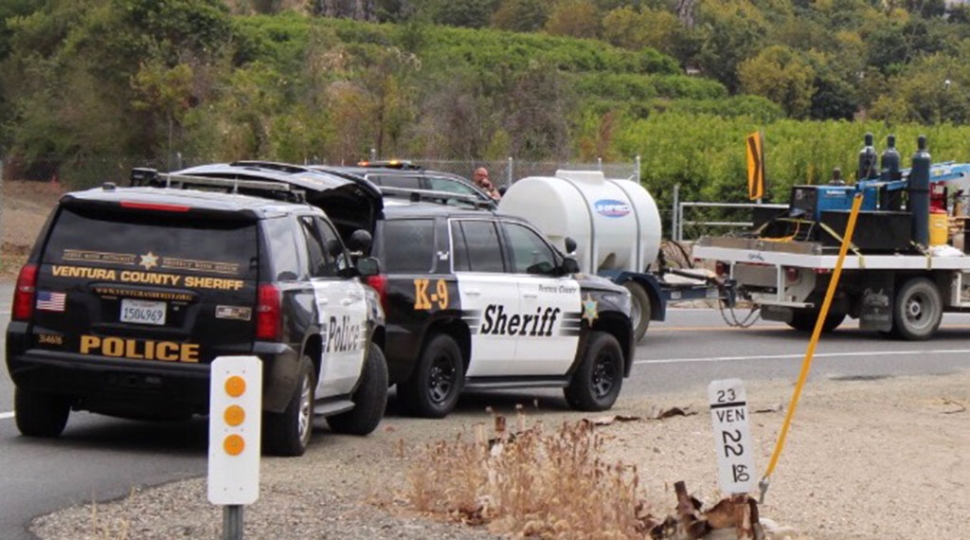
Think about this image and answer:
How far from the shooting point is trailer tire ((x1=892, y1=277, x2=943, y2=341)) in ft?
82.3

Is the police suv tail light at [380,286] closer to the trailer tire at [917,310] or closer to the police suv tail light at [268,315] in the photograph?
the police suv tail light at [268,315]

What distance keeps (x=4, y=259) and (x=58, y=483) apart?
748 inches

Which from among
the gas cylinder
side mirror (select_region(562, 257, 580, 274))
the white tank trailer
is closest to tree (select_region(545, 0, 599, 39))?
the gas cylinder

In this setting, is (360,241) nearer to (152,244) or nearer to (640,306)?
(152,244)

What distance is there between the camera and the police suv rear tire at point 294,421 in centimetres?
1184

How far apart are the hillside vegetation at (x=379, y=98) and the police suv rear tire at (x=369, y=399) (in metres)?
20.2

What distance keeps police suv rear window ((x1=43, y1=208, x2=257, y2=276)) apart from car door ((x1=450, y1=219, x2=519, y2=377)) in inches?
132

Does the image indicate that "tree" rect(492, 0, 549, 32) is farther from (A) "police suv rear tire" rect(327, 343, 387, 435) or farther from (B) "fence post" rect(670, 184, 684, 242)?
(A) "police suv rear tire" rect(327, 343, 387, 435)

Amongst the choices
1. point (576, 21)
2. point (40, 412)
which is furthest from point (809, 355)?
point (576, 21)

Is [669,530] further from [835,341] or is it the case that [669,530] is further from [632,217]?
[835,341]

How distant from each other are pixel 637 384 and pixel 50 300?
8309 mm

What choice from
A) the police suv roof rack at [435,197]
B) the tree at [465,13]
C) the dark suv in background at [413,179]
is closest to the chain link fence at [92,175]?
the dark suv in background at [413,179]

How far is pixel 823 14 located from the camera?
107 metres

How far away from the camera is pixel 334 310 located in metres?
12.5
